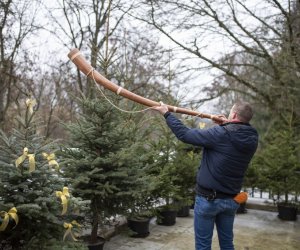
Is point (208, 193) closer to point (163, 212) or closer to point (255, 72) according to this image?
point (163, 212)

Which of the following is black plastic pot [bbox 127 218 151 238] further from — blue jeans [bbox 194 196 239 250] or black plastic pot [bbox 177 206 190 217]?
blue jeans [bbox 194 196 239 250]

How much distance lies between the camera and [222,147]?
11.7ft

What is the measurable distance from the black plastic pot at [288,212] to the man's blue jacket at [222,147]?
5.14 meters

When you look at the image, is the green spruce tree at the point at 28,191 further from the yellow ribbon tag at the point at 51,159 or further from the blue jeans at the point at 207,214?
the blue jeans at the point at 207,214

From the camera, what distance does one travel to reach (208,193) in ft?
11.9

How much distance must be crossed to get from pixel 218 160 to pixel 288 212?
5.43 m

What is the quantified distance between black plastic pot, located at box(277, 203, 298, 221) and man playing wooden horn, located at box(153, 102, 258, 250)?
5.02 m

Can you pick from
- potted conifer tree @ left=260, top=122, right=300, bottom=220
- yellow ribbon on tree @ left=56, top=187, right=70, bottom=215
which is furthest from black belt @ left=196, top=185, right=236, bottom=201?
potted conifer tree @ left=260, top=122, right=300, bottom=220

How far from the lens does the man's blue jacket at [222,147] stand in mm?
3549

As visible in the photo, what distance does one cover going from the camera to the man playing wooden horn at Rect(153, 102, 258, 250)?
3.56m

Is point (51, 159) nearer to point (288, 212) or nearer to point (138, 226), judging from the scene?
point (138, 226)

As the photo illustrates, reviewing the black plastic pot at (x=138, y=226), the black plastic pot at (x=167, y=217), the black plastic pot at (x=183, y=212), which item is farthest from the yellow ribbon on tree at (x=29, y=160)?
the black plastic pot at (x=183, y=212)

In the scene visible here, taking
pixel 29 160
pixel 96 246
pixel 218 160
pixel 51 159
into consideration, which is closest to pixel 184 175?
pixel 96 246

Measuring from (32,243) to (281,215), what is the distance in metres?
6.57
